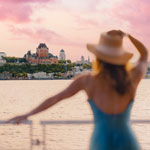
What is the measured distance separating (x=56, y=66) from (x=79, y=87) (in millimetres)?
155267

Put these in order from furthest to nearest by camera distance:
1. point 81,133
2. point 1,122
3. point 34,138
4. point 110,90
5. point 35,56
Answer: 1. point 35,56
2. point 81,133
3. point 34,138
4. point 1,122
5. point 110,90

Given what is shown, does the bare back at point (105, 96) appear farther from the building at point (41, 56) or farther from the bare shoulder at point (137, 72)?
the building at point (41, 56)

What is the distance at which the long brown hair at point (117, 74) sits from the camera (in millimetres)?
1789

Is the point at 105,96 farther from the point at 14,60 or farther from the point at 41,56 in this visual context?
the point at 41,56

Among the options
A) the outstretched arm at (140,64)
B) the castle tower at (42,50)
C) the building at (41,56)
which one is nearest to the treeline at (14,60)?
the building at (41,56)

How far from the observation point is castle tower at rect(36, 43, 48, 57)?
6570 inches

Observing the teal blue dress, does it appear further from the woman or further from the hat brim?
the hat brim

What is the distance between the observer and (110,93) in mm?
1800

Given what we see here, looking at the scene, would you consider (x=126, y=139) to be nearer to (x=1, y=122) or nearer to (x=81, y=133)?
(x=1, y=122)

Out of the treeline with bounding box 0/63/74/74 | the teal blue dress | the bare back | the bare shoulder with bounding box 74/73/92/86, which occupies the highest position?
the treeline with bounding box 0/63/74/74

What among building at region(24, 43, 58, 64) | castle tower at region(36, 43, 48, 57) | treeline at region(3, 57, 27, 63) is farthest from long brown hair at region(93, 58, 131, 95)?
castle tower at region(36, 43, 48, 57)

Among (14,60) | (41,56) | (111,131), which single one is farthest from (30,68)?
(111,131)

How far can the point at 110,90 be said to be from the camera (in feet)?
5.90

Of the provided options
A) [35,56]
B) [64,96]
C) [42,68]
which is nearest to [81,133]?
[64,96]
